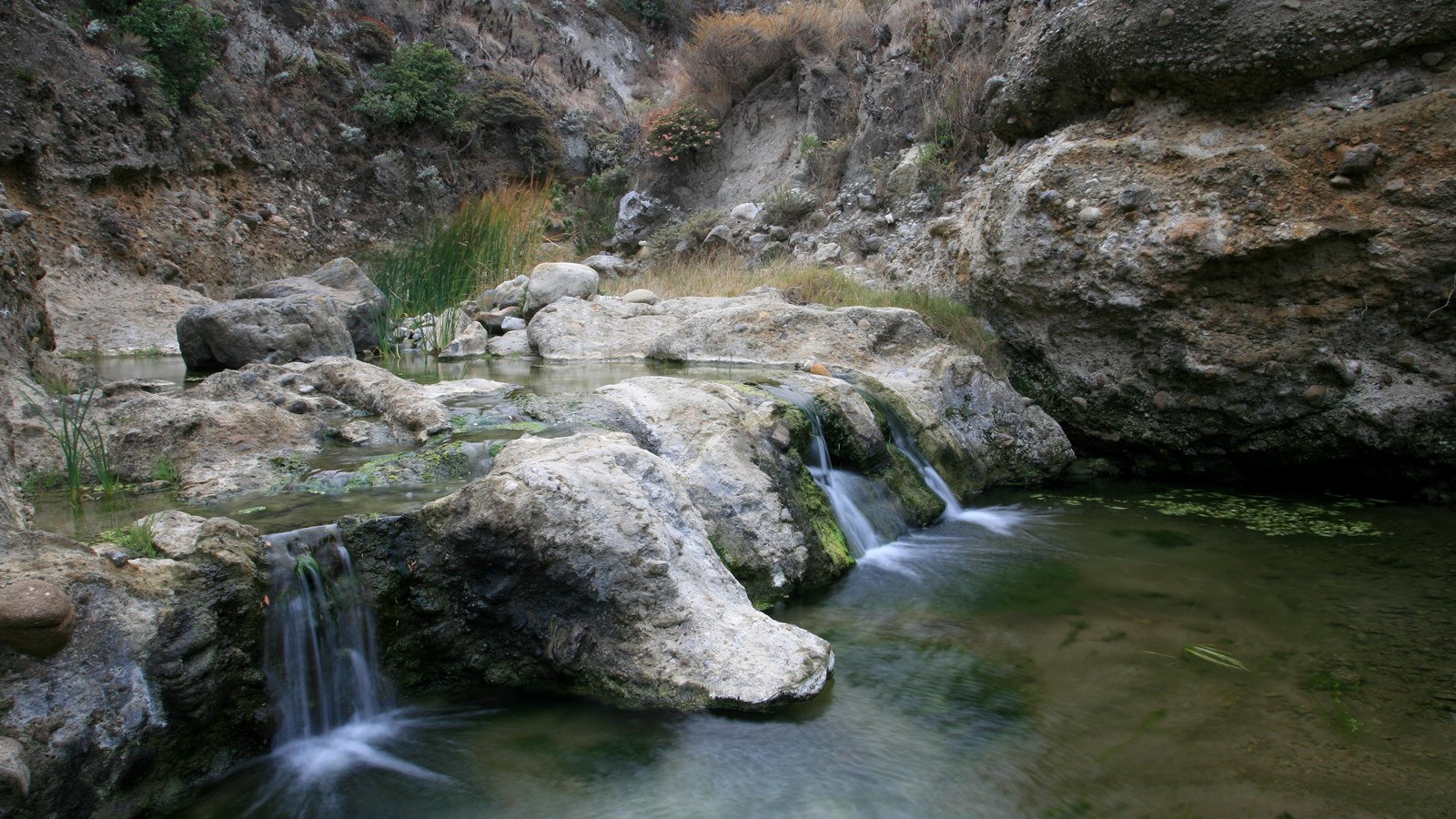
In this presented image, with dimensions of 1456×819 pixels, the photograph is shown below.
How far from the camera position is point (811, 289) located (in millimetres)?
8875

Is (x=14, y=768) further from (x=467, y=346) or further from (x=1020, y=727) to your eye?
(x=467, y=346)

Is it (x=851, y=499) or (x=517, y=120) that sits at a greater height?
(x=517, y=120)

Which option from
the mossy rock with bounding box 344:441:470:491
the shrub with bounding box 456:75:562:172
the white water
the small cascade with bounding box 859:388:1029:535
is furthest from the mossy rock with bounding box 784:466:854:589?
the shrub with bounding box 456:75:562:172

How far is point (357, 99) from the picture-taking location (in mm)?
17109

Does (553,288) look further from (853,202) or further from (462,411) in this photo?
(462,411)

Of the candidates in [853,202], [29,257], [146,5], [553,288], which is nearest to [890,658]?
[29,257]

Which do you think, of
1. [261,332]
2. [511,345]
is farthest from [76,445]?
[511,345]

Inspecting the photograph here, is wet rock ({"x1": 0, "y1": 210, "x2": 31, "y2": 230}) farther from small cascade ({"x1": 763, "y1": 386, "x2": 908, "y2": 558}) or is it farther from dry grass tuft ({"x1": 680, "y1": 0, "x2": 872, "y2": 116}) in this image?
dry grass tuft ({"x1": 680, "y1": 0, "x2": 872, "y2": 116})

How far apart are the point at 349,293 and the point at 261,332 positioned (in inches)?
70.8

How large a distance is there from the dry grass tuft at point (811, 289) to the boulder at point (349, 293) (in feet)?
10.4

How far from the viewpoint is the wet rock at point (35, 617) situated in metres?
1.98

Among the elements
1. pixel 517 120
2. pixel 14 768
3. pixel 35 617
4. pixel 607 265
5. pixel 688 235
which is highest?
pixel 517 120

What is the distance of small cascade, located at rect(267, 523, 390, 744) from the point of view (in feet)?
8.59

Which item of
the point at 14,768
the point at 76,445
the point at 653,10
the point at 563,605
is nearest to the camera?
the point at 14,768
